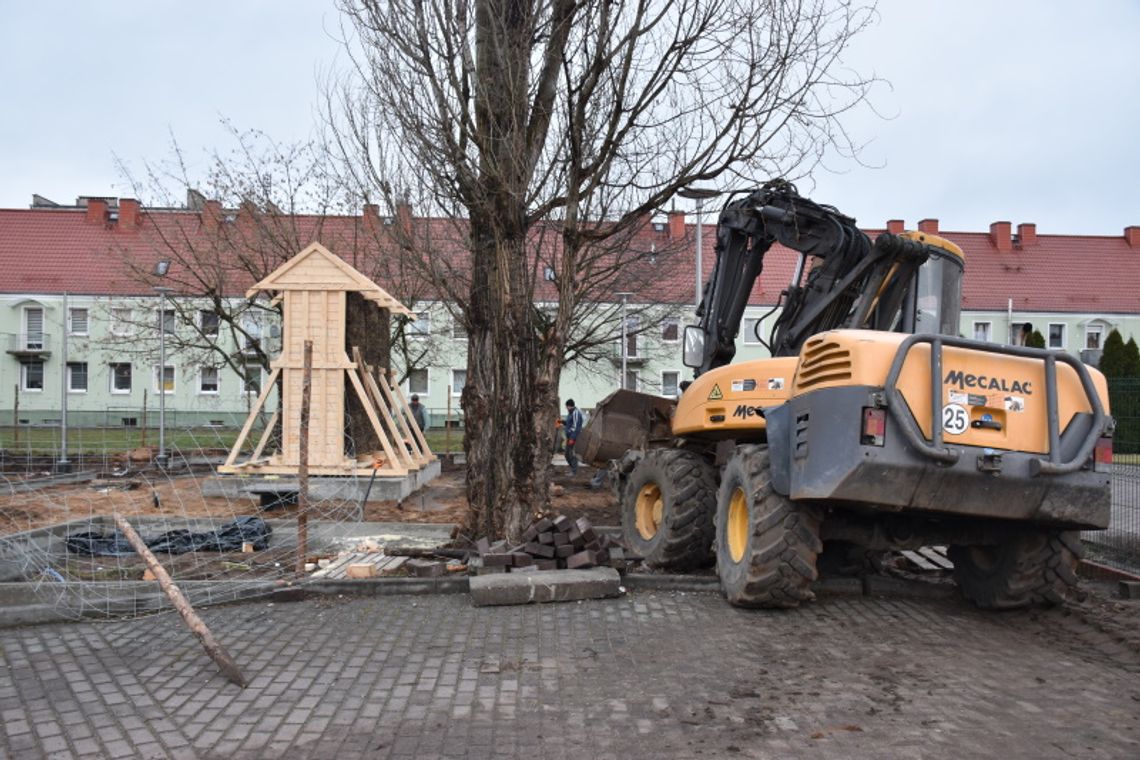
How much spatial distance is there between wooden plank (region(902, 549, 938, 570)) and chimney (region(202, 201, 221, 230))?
642 inches

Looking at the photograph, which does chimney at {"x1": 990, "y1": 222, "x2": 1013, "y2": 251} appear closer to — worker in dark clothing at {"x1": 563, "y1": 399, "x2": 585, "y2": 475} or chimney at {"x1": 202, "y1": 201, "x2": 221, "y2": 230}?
worker in dark clothing at {"x1": 563, "y1": 399, "x2": 585, "y2": 475}

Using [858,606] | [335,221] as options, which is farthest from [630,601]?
[335,221]

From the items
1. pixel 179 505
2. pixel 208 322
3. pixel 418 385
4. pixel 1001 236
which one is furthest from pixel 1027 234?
pixel 179 505

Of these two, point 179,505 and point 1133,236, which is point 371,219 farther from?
point 1133,236

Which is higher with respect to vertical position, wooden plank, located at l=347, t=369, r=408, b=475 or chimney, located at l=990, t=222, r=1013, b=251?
chimney, located at l=990, t=222, r=1013, b=251

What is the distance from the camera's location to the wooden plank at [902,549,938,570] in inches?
A: 364

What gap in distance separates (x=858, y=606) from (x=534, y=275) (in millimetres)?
4381

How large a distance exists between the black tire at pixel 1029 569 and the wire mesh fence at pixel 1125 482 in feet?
6.23

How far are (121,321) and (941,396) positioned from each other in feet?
81.6

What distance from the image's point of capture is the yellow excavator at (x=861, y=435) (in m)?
6.10

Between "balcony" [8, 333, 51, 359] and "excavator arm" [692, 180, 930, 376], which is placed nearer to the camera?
"excavator arm" [692, 180, 930, 376]

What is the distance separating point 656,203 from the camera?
9.45 meters

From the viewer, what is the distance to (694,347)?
8.91 meters

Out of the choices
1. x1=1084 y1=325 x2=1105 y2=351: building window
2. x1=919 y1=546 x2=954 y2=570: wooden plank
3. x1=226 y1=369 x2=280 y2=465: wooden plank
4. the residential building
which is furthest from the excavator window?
x1=1084 y1=325 x2=1105 y2=351: building window
